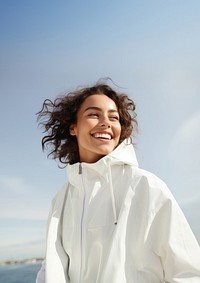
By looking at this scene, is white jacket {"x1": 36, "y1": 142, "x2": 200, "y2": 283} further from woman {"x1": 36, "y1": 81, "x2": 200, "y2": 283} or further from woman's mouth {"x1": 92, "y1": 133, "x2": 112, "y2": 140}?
woman's mouth {"x1": 92, "y1": 133, "x2": 112, "y2": 140}

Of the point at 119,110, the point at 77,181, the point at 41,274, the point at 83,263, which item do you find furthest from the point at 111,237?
the point at 119,110

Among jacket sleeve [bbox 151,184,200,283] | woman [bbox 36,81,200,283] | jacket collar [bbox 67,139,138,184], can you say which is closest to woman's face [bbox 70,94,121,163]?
woman [bbox 36,81,200,283]

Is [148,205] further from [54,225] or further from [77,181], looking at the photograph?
[54,225]

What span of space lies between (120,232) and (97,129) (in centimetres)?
84

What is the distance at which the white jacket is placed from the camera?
1.85 metres

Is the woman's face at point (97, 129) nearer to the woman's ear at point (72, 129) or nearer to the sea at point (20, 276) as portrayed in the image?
the woman's ear at point (72, 129)

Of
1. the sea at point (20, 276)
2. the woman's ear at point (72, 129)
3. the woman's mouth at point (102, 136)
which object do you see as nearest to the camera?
the woman's mouth at point (102, 136)

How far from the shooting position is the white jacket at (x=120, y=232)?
185cm

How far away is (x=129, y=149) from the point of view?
2.42 m

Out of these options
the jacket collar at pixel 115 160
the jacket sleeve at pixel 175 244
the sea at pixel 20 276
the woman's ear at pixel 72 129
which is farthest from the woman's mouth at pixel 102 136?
the sea at pixel 20 276

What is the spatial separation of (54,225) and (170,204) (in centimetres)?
99

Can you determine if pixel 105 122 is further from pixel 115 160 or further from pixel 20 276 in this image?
pixel 20 276

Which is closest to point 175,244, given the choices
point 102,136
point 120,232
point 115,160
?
point 120,232

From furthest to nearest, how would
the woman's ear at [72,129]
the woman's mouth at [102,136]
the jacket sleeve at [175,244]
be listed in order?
the woman's ear at [72,129], the woman's mouth at [102,136], the jacket sleeve at [175,244]
